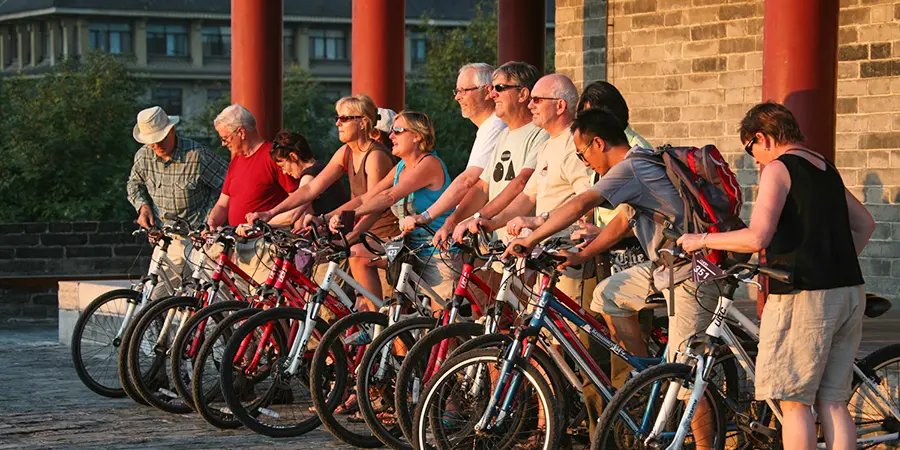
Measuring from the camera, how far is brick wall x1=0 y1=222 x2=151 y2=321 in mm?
17156

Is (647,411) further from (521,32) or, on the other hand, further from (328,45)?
(328,45)

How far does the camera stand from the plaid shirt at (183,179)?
10008mm

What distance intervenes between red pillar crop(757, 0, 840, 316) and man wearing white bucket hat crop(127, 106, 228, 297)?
3.54m

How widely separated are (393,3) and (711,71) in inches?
118

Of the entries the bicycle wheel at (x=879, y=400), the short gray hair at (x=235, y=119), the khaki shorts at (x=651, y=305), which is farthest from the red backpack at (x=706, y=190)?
the short gray hair at (x=235, y=119)

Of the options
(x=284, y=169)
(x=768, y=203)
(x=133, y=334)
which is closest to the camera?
(x=768, y=203)

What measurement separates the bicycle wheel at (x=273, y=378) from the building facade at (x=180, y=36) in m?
62.8

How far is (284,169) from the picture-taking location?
30.9 ft

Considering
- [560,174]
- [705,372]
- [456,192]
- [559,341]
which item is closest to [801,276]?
[705,372]

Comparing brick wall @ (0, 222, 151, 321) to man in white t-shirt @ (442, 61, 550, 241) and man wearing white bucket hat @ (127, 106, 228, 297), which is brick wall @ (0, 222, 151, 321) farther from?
man in white t-shirt @ (442, 61, 550, 241)

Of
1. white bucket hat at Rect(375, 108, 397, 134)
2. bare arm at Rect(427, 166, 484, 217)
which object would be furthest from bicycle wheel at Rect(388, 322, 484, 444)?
white bucket hat at Rect(375, 108, 397, 134)

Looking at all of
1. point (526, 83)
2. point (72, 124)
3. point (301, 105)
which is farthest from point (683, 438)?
point (301, 105)

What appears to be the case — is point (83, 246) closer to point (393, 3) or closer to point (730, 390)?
point (393, 3)

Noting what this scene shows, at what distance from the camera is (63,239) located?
1772 cm
